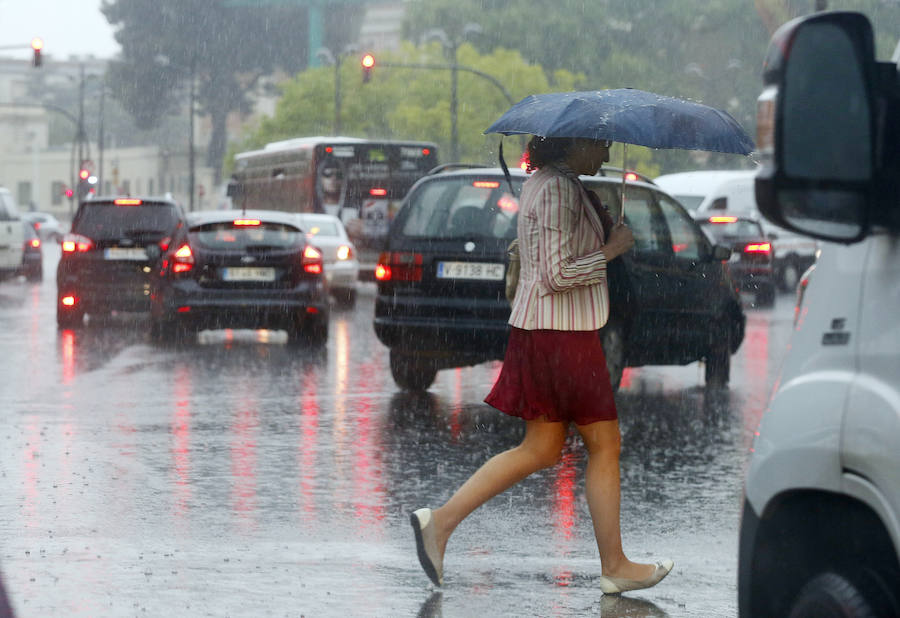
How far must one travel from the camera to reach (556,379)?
6.00 m

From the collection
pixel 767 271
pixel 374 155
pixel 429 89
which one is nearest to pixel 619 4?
pixel 429 89

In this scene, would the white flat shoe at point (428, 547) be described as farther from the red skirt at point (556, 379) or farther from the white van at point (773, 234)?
the white van at point (773, 234)

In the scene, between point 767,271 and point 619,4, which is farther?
point 619,4

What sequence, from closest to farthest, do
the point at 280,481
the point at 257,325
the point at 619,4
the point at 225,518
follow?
the point at 225,518 < the point at 280,481 < the point at 257,325 < the point at 619,4

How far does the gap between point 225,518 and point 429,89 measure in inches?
2702

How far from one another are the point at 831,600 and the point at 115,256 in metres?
17.0

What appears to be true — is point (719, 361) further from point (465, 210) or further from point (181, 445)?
point (181, 445)

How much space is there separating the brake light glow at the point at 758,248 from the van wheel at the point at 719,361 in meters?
14.8

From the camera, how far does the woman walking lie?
6.02 meters

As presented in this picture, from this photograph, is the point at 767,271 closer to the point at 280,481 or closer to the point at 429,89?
the point at 280,481

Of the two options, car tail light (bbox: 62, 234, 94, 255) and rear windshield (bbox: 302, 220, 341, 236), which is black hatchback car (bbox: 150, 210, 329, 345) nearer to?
car tail light (bbox: 62, 234, 94, 255)

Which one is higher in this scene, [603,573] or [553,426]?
[553,426]

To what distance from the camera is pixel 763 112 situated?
2955 mm

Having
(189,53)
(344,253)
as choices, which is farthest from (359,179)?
(189,53)
